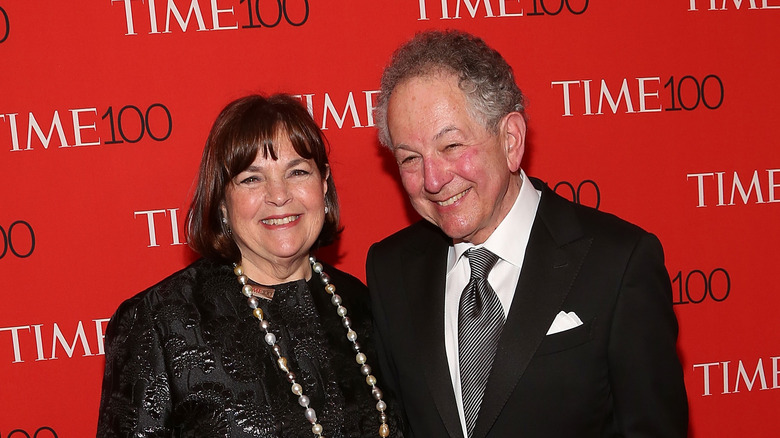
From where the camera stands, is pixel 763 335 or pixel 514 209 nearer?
pixel 514 209

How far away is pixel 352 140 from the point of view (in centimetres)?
260

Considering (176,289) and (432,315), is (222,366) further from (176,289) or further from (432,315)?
(432,315)

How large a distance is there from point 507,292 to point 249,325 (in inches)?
25.8

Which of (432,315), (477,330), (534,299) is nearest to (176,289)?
(432,315)

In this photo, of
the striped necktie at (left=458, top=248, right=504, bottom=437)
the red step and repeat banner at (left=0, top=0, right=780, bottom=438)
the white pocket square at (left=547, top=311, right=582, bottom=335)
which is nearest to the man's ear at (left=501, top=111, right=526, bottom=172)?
the striped necktie at (left=458, top=248, right=504, bottom=437)

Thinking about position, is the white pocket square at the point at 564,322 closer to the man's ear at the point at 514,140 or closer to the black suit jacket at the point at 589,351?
the black suit jacket at the point at 589,351

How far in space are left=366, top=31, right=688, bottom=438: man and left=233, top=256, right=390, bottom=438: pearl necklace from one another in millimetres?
77

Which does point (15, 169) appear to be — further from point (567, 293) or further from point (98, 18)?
point (567, 293)

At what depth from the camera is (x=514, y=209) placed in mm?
1910

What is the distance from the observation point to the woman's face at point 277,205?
1.95 m

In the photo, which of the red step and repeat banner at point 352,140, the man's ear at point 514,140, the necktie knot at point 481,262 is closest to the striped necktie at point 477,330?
the necktie knot at point 481,262

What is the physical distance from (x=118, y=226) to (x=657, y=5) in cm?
194

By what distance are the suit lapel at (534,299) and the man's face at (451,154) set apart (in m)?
0.14

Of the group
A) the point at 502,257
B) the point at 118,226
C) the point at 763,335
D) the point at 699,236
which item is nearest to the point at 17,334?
the point at 118,226
